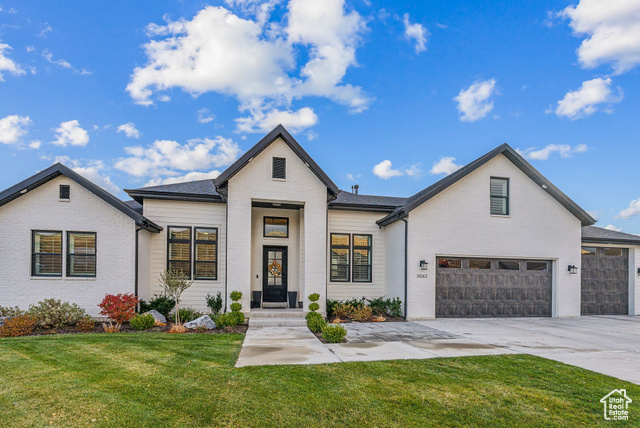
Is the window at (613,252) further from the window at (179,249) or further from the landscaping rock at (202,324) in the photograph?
the window at (179,249)

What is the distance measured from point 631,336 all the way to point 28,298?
18.2 m

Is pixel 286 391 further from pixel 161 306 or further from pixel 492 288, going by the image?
pixel 492 288

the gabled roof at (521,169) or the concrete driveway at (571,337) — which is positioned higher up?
the gabled roof at (521,169)

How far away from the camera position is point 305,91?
782 inches

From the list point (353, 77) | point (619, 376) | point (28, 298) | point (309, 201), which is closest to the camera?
point (619, 376)

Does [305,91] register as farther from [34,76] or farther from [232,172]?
[34,76]

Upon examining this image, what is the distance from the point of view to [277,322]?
1171cm

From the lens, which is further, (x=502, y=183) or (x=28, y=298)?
(x=502, y=183)

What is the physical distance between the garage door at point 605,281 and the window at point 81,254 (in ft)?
62.8

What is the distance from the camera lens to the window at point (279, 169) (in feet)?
42.7

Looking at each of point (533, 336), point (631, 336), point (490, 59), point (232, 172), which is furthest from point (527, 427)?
point (490, 59)

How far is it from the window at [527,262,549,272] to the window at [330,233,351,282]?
7.36 m

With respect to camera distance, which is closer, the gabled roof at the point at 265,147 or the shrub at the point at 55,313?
the shrub at the point at 55,313

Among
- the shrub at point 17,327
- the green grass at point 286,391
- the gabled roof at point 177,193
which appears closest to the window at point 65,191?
the gabled roof at point 177,193
